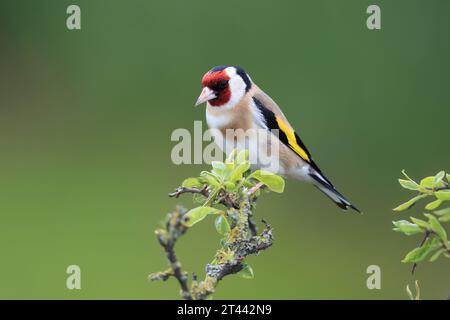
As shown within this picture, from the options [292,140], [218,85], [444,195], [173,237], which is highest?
[218,85]

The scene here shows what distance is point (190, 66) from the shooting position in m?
4.34

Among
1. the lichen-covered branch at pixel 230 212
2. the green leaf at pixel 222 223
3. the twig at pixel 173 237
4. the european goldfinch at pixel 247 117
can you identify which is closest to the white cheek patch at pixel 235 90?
the european goldfinch at pixel 247 117

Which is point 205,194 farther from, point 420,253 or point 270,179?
point 420,253

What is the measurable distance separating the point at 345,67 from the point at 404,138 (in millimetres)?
551

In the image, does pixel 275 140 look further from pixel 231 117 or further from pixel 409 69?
pixel 409 69

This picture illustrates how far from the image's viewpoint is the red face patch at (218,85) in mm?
2445

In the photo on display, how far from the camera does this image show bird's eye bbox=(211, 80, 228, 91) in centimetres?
246

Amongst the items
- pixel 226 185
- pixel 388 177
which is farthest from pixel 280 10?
pixel 226 185

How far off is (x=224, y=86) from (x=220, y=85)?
2cm

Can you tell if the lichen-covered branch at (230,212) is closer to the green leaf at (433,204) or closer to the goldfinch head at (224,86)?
the green leaf at (433,204)

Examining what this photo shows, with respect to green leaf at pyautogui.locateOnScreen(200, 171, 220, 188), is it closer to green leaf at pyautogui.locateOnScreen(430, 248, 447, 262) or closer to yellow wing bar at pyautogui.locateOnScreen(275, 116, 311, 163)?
green leaf at pyautogui.locateOnScreen(430, 248, 447, 262)

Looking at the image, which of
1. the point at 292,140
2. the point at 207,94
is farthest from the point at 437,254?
the point at 292,140

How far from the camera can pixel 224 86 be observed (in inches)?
97.7

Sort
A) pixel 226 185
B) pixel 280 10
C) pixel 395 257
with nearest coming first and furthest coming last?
pixel 226 185 → pixel 395 257 → pixel 280 10
